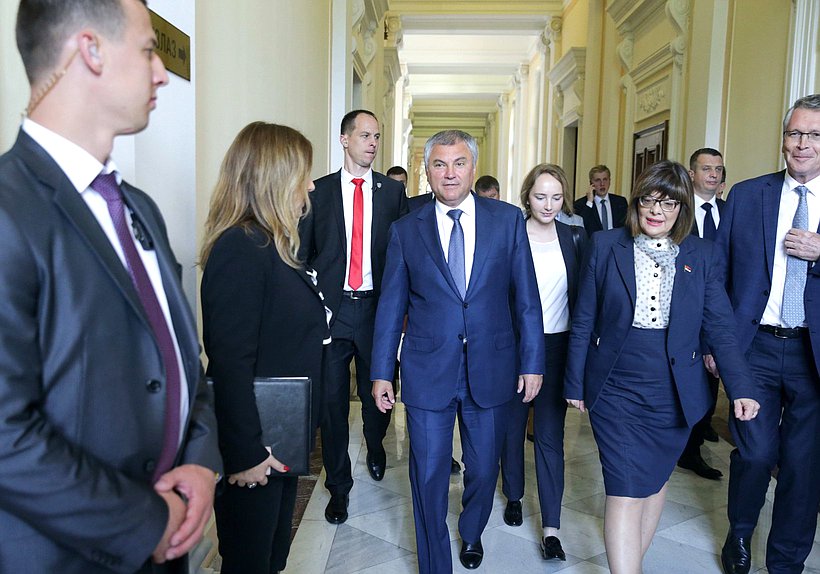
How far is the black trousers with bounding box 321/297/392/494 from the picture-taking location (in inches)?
140

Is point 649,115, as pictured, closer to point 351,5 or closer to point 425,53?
point 351,5

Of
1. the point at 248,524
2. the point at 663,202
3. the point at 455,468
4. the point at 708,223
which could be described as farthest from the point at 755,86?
the point at 248,524

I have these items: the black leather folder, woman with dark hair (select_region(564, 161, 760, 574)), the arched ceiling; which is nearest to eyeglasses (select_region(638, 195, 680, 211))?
woman with dark hair (select_region(564, 161, 760, 574))

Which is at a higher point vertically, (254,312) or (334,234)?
(334,234)

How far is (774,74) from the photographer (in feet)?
18.7

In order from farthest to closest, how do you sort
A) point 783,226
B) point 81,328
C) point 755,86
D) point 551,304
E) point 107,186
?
point 755,86 → point 551,304 → point 783,226 → point 107,186 → point 81,328

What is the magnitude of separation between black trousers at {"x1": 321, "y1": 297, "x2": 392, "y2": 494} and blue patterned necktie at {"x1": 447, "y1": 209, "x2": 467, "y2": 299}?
985 millimetres

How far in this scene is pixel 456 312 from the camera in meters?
2.75

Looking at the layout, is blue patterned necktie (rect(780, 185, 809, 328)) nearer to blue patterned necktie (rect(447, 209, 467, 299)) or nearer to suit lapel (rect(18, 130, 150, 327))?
blue patterned necktie (rect(447, 209, 467, 299))

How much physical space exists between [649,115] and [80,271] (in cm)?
846

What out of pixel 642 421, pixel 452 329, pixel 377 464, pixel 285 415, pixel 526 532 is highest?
pixel 452 329

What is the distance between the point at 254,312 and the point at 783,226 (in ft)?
7.47

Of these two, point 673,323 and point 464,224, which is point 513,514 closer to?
point 673,323

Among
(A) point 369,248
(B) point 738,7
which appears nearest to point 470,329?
(A) point 369,248
